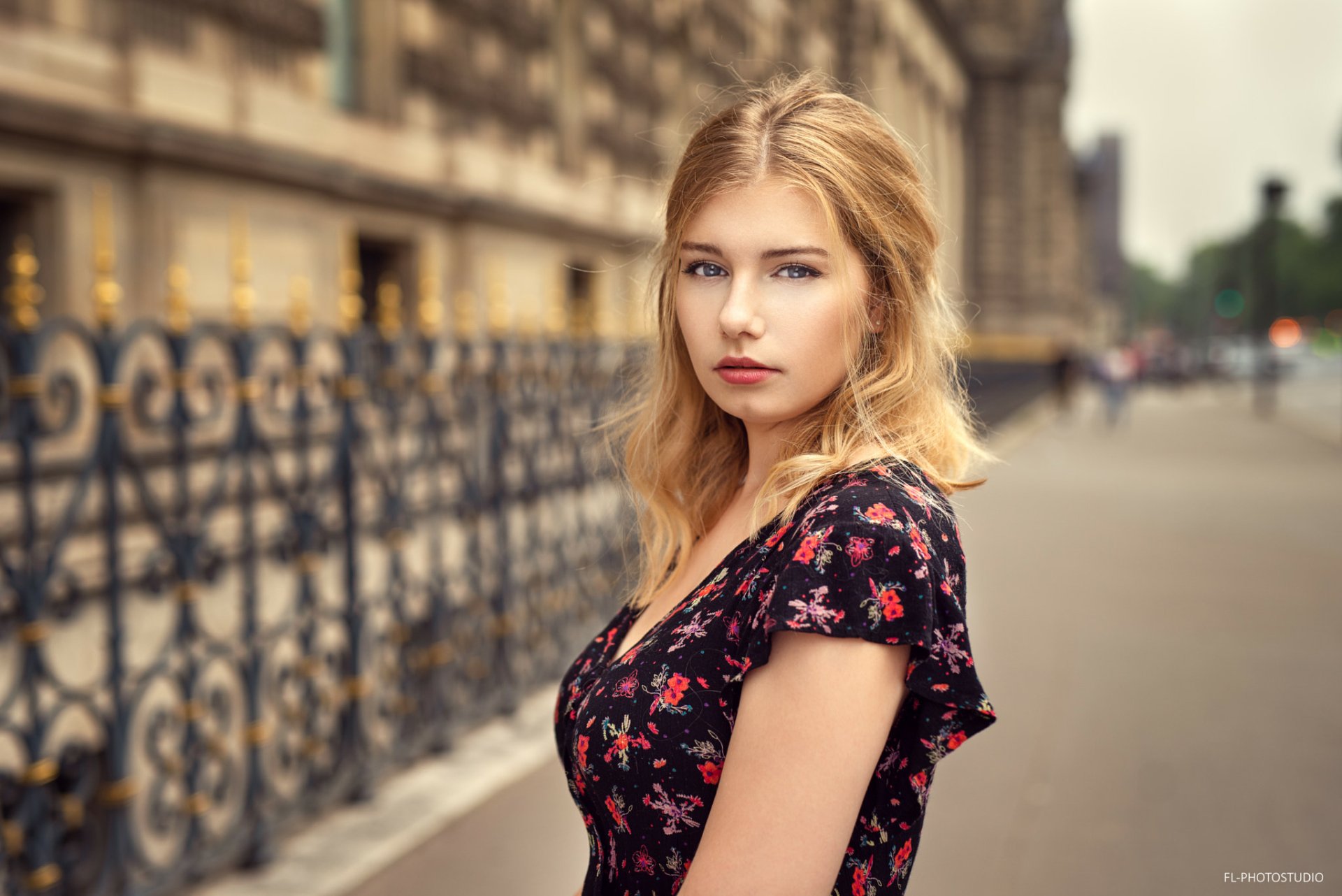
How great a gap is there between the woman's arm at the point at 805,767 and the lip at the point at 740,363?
1.25 feet

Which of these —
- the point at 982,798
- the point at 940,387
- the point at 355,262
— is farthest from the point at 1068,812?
the point at 355,262

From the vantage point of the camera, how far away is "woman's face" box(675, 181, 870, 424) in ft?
5.43

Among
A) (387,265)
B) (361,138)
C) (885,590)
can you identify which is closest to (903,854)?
(885,590)

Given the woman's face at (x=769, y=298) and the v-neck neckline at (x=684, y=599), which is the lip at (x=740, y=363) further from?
the v-neck neckline at (x=684, y=599)

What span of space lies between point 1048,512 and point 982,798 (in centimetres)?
995

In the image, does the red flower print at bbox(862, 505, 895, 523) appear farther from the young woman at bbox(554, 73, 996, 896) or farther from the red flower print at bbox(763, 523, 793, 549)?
the red flower print at bbox(763, 523, 793, 549)

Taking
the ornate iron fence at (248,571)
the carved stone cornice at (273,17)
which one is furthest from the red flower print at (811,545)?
the carved stone cornice at (273,17)

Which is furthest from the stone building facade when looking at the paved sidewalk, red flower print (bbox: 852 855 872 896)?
the paved sidewalk

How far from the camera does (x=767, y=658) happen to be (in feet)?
4.91

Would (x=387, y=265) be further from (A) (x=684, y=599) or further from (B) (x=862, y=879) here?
(B) (x=862, y=879)

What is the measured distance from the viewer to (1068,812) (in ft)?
16.6

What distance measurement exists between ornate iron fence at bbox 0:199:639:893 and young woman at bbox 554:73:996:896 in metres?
2.15

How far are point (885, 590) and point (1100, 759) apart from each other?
4.75 meters

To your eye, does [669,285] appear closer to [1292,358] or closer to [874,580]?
[874,580]
